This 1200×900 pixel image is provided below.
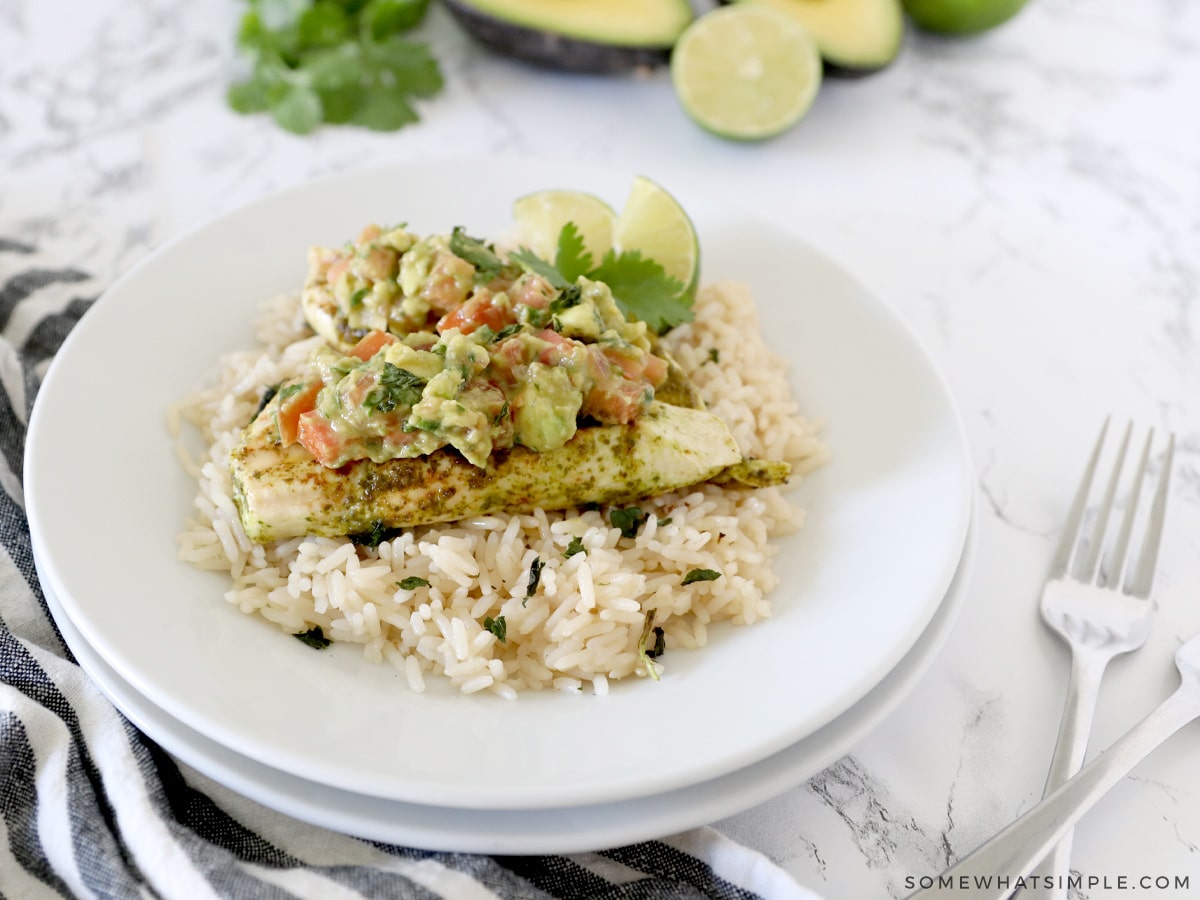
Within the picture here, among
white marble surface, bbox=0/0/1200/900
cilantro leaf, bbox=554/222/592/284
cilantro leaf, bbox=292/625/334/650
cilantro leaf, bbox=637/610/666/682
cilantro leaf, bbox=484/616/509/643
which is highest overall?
cilantro leaf, bbox=554/222/592/284

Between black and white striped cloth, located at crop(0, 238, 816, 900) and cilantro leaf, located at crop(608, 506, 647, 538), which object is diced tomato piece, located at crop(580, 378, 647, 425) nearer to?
cilantro leaf, located at crop(608, 506, 647, 538)

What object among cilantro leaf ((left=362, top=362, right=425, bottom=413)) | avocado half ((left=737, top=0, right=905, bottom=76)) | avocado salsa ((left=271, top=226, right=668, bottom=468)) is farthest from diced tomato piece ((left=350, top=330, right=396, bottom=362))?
avocado half ((left=737, top=0, right=905, bottom=76))

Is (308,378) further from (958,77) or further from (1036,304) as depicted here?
(958,77)

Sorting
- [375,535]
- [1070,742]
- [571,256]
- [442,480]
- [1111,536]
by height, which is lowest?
[1111,536]

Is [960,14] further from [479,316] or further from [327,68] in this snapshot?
[479,316]

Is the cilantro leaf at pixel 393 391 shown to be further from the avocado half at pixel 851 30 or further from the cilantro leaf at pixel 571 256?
the avocado half at pixel 851 30

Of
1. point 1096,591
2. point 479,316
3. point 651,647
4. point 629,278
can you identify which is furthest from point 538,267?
point 1096,591

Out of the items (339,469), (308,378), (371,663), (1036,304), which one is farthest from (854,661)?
(1036,304)

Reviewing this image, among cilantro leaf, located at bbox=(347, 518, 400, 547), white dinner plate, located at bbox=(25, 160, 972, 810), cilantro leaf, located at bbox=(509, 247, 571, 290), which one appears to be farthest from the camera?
cilantro leaf, located at bbox=(509, 247, 571, 290)
